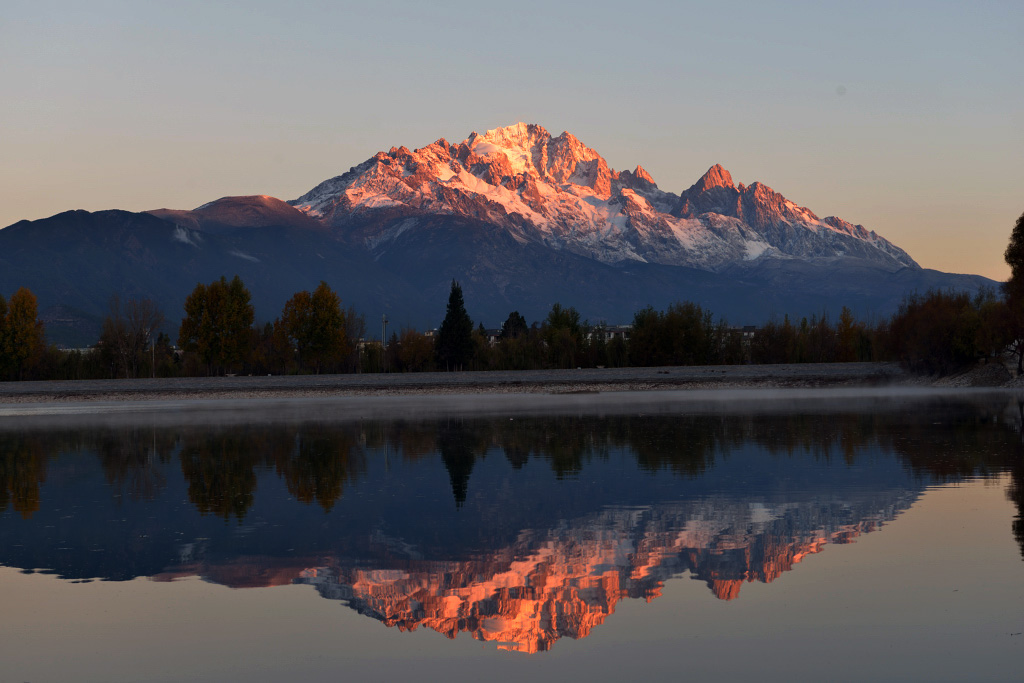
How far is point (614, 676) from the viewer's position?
1002 cm

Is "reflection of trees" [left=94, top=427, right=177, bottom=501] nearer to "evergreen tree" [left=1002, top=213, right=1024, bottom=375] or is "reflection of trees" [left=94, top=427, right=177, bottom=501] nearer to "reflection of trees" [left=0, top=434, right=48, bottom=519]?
"reflection of trees" [left=0, top=434, right=48, bottom=519]

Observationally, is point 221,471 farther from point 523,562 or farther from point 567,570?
point 567,570

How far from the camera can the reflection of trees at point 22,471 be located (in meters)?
21.6

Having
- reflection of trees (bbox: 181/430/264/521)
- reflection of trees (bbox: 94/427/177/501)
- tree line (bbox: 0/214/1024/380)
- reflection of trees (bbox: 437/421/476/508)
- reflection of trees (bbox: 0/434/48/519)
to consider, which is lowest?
reflection of trees (bbox: 0/434/48/519)

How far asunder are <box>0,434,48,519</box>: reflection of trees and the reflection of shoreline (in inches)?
337

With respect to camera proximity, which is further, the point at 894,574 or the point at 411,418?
the point at 411,418

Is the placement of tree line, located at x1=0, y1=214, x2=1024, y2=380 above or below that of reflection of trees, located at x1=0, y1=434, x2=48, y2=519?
above

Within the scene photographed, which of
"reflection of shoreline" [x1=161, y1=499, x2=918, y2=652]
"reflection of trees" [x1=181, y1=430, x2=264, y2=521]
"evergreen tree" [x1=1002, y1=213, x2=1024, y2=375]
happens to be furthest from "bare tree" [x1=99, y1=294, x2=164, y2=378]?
"reflection of shoreline" [x1=161, y1=499, x2=918, y2=652]

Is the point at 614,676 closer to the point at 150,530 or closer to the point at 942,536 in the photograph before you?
the point at 942,536

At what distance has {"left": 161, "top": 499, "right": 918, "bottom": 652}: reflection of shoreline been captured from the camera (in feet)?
40.2

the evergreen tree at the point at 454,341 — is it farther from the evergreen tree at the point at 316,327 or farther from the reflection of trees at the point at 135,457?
the reflection of trees at the point at 135,457

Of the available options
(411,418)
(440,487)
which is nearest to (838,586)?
(440,487)

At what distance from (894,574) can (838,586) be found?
3.48 feet

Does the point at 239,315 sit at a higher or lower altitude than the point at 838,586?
higher
